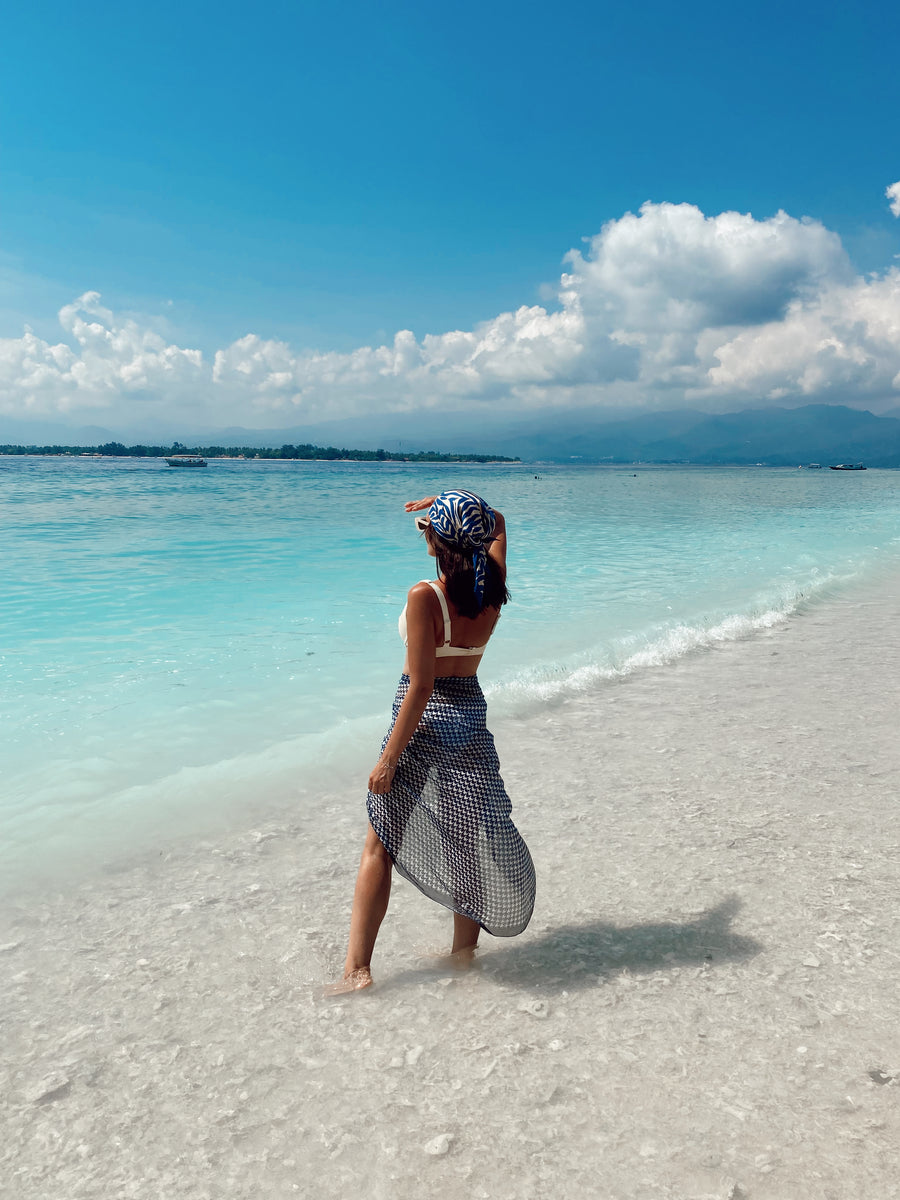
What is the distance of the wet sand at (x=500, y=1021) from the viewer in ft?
7.85

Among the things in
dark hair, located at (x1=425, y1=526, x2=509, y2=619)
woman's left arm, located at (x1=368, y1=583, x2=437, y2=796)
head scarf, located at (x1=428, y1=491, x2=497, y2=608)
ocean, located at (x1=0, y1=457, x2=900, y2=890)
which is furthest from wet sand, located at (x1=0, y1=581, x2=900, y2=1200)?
head scarf, located at (x1=428, y1=491, x2=497, y2=608)

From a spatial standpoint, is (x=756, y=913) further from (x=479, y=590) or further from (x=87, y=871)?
(x=87, y=871)

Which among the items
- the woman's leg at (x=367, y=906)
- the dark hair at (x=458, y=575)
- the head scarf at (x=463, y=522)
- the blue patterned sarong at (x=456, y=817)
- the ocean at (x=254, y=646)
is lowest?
the ocean at (x=254, y=646)

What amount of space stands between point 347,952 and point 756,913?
1950 mm

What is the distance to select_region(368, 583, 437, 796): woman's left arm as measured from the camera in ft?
9.53

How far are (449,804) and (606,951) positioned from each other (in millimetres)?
1089

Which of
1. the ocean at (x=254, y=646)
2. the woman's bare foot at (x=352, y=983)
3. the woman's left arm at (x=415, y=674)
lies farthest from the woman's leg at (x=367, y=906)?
the ocean at (x=254, y=646)

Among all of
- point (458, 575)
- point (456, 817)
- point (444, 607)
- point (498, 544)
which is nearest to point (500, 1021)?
point (456, 817)

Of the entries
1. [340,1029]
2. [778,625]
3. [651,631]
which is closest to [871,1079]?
[340,1029]

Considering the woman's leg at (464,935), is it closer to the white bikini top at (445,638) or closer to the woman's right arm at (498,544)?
the white bikini top at (445,638)

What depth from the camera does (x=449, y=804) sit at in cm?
315

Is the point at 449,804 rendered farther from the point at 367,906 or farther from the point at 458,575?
the point at 458,575

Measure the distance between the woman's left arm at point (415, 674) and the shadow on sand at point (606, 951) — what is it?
3.67 feet

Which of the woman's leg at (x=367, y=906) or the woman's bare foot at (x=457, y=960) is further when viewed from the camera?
the woman's bare foot at (x=457, y=960)
